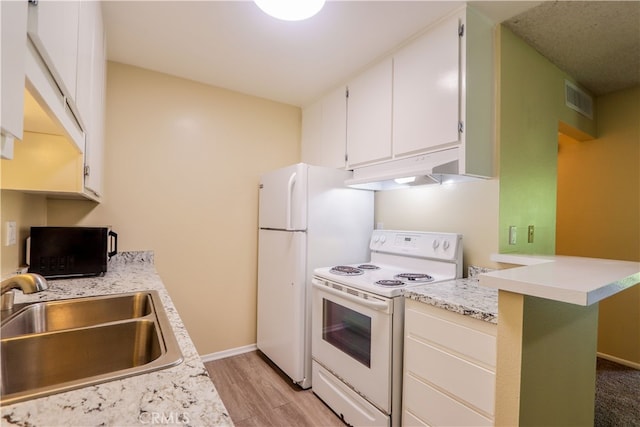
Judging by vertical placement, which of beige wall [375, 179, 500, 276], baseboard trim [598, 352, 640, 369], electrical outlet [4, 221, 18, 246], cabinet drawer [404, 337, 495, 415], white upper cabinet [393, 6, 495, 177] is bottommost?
baseboard trim [598, 352, 640, 369]

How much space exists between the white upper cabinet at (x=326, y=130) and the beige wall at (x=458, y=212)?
0.59m

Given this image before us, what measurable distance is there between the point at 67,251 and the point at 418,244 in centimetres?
214

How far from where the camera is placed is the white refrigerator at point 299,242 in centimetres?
227

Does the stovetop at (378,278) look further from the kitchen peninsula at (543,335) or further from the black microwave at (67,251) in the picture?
the black microwave at (67,251)

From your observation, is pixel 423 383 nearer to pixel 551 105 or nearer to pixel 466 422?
pixel 466 422

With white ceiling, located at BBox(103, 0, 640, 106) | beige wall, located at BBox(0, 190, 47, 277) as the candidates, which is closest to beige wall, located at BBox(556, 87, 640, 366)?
white ceiling, located at BBox(103, 0, 640, 106)

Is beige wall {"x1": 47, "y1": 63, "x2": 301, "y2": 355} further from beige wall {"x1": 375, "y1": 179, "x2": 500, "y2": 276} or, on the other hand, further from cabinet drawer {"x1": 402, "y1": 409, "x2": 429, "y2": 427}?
cabinet drawer {"x1": 402, "y1": 409, "x2": 429, "y2": 427}

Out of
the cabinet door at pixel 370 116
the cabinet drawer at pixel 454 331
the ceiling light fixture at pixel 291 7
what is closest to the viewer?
the cabinet drawer at pixel 454 331

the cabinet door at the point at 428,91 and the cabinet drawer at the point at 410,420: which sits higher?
the cabinet door at the point at 428,91

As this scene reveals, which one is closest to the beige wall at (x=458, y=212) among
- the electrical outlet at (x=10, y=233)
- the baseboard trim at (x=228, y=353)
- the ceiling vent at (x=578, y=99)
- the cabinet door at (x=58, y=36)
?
the ceiling vent at (x=578, y=99)

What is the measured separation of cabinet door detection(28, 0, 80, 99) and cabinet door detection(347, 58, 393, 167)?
1.74 m

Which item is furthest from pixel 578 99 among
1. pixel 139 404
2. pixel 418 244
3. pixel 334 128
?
pixel 139 404

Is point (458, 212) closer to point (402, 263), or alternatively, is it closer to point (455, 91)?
point (402, 263)

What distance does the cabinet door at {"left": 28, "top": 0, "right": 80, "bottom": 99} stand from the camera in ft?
1.87
